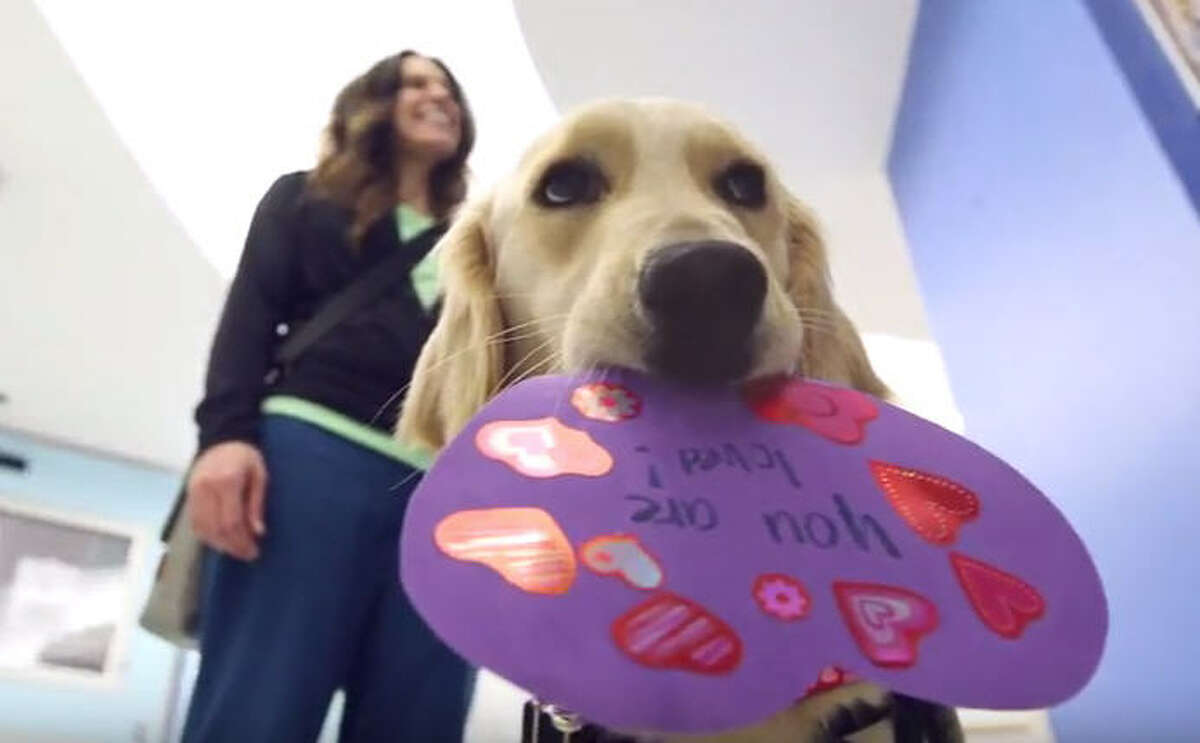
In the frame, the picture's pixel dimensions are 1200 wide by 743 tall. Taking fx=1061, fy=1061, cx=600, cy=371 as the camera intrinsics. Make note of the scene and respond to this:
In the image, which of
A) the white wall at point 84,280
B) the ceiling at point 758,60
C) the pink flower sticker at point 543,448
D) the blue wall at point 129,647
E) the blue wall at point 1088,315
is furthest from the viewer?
the blue wall at point 129,647

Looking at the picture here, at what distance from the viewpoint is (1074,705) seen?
164cm

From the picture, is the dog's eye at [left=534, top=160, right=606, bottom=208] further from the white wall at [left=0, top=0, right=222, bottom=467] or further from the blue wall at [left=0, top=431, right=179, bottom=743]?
the blue wall at [left=0, top=431, right=179, bottom=743]

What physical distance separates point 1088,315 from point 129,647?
4.15m

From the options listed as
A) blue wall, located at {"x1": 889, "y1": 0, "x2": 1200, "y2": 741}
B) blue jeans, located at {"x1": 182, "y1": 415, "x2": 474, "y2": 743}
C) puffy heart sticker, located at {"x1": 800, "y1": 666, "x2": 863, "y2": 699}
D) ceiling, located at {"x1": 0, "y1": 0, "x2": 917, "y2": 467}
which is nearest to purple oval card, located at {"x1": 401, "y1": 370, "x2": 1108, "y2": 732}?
puffy heart sticker, located at {"x1": 800, "y1": 666, "x2": 863, "y2": 699}

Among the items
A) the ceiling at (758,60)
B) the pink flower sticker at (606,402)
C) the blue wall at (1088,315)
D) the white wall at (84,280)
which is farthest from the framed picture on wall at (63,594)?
the pink flower sticker at (606,402)

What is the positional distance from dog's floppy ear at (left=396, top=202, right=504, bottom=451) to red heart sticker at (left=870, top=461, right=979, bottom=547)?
434mm

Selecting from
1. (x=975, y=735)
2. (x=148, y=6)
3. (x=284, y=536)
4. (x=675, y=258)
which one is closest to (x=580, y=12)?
(x=148, y=6)

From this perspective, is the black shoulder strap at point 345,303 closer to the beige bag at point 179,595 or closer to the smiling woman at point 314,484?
the smiling woman at point 314,484

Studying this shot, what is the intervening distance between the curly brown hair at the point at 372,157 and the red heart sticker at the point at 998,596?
36.2 inches

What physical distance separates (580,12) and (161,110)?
52.8 inches

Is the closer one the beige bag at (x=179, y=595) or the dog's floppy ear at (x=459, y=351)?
the dog's floppy ear at (x=459, y=351)

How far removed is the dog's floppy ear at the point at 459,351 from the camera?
106 centimetres

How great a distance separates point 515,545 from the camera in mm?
640

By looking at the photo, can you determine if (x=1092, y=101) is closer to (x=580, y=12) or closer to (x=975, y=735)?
(x=580, y=12)
